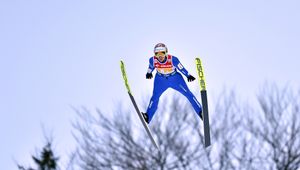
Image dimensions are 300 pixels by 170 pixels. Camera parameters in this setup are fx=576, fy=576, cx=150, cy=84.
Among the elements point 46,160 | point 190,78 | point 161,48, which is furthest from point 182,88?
point 46,160

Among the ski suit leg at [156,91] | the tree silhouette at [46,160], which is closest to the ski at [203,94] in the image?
the ski suit leg at [156,91]

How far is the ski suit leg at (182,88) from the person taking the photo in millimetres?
10992

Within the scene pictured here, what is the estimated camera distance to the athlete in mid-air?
34.2 feet

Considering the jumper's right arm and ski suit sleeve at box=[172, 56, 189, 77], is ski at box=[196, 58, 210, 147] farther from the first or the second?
the jumper's right arm

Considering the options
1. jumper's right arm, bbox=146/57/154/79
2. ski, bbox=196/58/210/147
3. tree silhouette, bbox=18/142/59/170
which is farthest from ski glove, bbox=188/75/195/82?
tree silhouette, bbox=18/142/59/170

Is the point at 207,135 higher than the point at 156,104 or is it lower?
lower

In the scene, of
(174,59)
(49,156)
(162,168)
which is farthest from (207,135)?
(49,156)

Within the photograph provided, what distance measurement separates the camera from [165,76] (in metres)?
10.9

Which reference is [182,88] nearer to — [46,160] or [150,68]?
[150,68]

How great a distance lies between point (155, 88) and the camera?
36.4 ft

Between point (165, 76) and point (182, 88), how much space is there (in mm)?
490

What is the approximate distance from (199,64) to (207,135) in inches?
52.6

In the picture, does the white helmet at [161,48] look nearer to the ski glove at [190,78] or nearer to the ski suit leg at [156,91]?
the ski glove at [190,78]

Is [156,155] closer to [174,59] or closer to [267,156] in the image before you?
[267,156]
